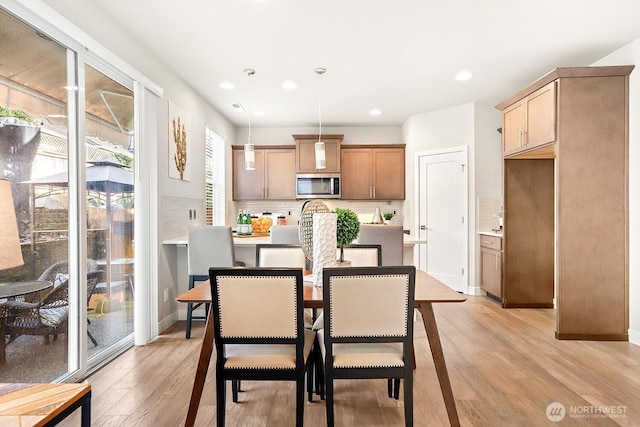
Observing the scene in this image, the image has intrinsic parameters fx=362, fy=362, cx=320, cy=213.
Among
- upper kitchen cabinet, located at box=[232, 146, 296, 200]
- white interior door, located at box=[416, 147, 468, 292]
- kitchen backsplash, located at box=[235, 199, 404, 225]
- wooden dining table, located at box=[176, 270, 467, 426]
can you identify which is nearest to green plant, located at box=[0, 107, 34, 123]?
wooden dining table, located at box=[176, 270, 467, 426]

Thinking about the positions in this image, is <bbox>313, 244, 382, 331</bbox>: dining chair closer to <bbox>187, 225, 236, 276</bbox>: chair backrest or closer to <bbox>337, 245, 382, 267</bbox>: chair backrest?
<bbox>337, 245, 382, 267</bbox>: chair backrest

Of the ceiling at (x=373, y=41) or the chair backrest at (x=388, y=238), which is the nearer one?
the ceiling at (x=373, y=41)

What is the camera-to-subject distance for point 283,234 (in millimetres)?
3277

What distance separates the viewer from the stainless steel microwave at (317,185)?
6082 millimetres

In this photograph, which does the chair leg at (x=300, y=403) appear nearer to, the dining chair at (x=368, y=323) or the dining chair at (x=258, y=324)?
the dining chair at (x=258, y=324)

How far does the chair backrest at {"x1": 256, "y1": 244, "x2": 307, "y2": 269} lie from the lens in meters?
2.61

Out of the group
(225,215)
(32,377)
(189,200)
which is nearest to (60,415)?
(32,377)

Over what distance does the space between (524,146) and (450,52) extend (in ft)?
4.25

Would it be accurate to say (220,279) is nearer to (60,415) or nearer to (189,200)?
(60,415)

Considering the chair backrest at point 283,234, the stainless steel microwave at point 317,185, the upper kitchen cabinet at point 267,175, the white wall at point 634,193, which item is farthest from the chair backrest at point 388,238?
the upper kitchen cabinet at point 267,175

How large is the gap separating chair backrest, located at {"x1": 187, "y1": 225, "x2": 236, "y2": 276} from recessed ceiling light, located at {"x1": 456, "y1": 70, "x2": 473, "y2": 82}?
296 cm

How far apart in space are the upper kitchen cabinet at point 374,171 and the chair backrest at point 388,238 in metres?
2.79

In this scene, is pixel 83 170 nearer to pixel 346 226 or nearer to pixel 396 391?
pixel 346 226

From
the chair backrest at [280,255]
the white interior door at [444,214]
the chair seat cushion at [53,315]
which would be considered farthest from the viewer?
the white interior door at [444,214]
